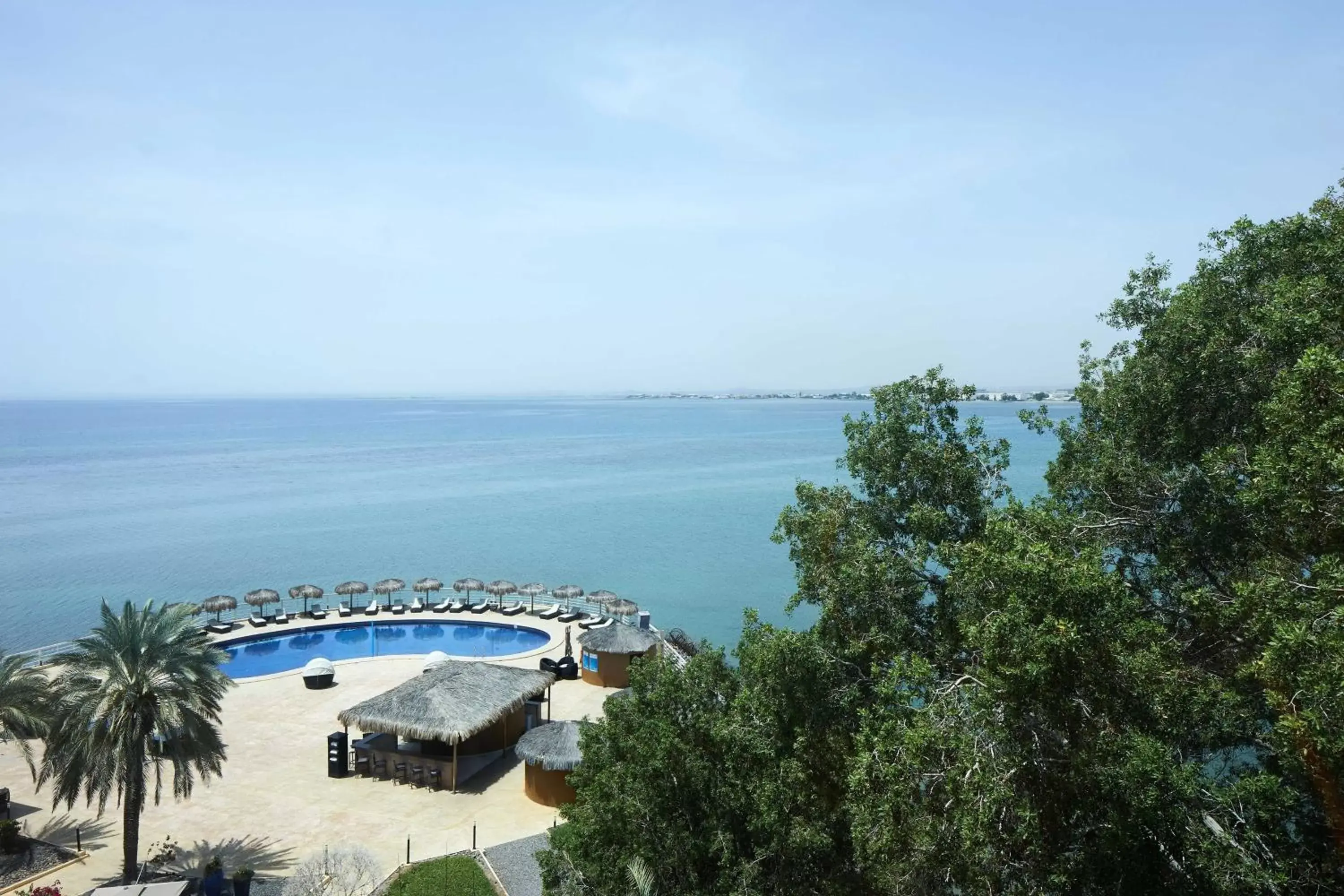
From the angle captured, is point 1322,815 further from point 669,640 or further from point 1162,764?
point 669,640

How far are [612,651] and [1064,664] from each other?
59.5ft

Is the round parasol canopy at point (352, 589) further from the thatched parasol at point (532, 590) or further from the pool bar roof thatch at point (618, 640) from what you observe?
the pool bar roof thatch at point (618, 640)

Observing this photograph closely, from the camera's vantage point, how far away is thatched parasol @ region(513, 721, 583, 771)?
16.6 meters

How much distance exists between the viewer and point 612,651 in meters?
24.2

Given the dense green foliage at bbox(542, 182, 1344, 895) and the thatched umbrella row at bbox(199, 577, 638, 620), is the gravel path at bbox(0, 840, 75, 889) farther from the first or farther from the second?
the thatched umbrella row at bbox(199, 577, 638, 620)

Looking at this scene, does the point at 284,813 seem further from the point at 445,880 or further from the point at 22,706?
the point at 22,706

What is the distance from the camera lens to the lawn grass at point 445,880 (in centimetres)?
1311

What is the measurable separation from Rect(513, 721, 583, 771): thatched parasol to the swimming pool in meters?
11.9

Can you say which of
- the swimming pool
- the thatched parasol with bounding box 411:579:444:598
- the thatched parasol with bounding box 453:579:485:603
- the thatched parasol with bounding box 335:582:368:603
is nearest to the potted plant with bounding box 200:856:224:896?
the swimming pool

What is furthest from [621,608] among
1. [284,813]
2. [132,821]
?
[132,821]

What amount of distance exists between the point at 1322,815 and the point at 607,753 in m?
8.05

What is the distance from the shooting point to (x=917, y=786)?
7418mm

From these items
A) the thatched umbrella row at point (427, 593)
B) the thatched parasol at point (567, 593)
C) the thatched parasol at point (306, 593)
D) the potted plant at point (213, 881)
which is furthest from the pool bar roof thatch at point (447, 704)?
A: the thatched parasol at point (306, 593)

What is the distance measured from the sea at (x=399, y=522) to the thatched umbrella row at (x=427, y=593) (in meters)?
2.61
